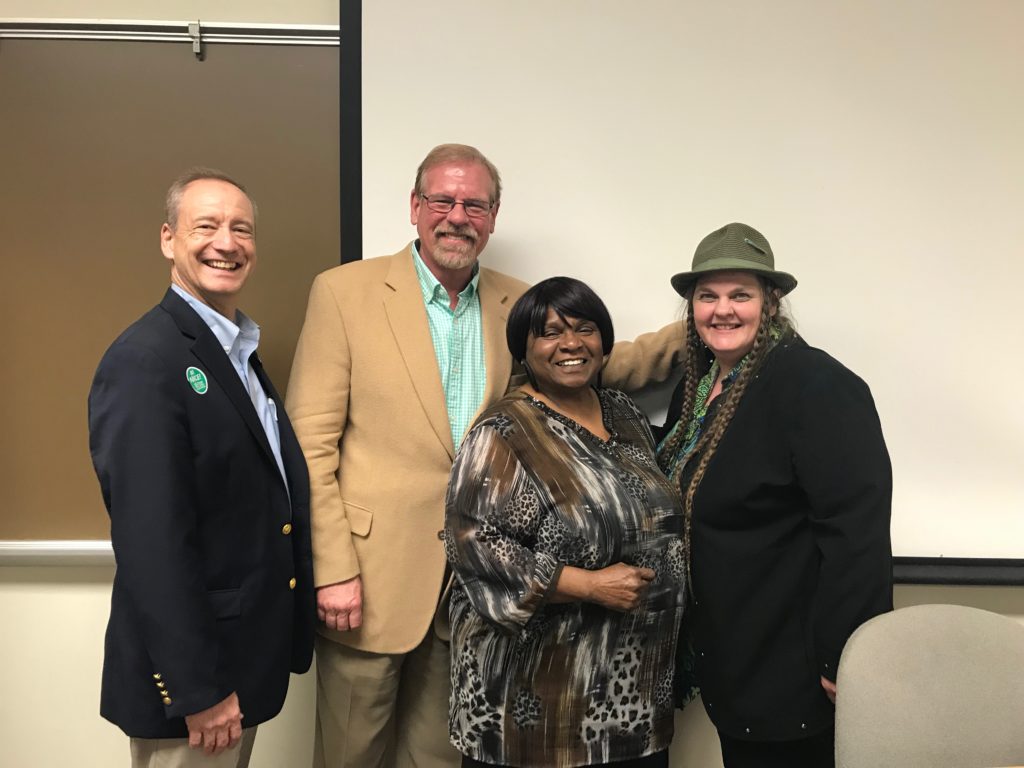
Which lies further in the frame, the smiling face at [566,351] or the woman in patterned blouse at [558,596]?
the smiling face at [566,351]

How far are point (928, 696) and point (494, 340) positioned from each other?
116 cm

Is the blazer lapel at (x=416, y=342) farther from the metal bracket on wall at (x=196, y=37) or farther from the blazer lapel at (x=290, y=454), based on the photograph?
the metal bracket on wall at (x=196, y=37)

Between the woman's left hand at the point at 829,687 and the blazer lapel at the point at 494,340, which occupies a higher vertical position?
the blazer lapel at the point at 494,340

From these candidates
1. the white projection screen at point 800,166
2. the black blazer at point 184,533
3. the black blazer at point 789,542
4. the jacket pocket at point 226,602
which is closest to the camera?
the black blazer at point 184,533

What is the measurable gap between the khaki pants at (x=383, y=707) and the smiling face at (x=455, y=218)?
3.05 ft

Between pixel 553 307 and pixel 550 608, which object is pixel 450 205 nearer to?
pixel 553 307

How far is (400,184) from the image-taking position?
1.97m

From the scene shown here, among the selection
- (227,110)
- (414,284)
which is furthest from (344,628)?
(227,110)

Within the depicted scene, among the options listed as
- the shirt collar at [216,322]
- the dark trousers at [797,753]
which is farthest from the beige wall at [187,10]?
the dark trousers at [797,753]

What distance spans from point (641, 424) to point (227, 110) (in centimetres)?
147

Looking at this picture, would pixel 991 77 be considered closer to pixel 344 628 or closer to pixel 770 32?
pixel 770 32

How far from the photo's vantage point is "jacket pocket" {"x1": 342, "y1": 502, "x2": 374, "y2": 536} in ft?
5.36

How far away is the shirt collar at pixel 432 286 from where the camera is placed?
5.74 feet

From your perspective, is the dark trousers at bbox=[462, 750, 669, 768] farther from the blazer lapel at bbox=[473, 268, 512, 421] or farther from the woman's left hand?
the blazer lapel at bbox=[473, 268, 512, 421]
